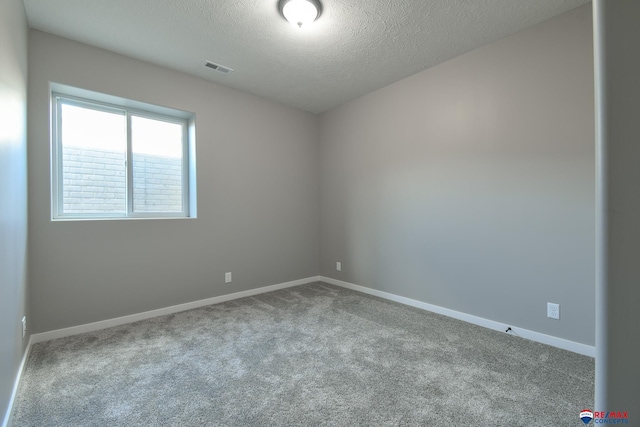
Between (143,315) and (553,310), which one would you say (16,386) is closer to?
(143,315)

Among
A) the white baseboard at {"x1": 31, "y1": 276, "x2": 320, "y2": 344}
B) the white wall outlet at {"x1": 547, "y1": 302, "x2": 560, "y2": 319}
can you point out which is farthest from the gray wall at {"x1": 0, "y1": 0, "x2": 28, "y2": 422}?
the white wall outlet at {"x1": 547, "y1": 302, "x2": 560, "y2": 319}

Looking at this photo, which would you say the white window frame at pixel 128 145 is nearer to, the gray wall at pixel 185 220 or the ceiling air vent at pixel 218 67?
the gray wall at pixel 185 220

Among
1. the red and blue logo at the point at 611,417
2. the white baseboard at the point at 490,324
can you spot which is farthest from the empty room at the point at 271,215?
the red and blue logo at the point at 611,417

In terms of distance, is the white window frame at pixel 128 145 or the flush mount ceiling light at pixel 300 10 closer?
the flush mount ceiling light at pixel 300 10

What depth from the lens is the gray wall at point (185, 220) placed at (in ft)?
7.98

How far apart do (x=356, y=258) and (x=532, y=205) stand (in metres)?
2.13

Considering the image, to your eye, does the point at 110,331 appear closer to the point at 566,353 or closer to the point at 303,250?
the point at 303,250

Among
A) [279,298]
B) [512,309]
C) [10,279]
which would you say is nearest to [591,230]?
[512,309]

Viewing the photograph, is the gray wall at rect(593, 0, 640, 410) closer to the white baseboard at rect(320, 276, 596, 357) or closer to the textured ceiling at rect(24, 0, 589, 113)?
the textured ceiling at rect(24, 0, 589, 113)

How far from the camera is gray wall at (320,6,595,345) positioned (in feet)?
7.22

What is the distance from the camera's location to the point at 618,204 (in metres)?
0.47

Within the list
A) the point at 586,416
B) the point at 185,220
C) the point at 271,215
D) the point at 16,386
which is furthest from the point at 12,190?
the point at 586,416

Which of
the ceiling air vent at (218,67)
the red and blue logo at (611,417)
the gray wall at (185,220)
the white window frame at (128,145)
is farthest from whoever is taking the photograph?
the ceiling air vent at (218,67)

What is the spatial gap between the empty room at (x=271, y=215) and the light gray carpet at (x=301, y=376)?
2 centimetres
